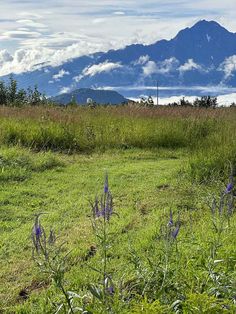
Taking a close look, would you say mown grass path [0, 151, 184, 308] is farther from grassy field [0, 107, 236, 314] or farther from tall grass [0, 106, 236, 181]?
tall grass [0, 106, 236, 181]

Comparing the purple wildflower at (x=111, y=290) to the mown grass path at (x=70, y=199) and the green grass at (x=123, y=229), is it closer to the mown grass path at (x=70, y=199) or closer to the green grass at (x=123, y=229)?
the green grass at (x=123, y=229)

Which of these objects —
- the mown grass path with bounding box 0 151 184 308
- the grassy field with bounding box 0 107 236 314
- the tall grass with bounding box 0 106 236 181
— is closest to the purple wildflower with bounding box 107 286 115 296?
the grassy field with bounding box 0 107 236 314

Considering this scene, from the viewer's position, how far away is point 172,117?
13266mm

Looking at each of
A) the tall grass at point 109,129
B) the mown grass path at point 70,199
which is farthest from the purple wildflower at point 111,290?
the tall grass at point 109,129

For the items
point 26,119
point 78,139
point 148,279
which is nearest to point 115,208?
point 148,279

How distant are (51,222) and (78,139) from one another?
550cm

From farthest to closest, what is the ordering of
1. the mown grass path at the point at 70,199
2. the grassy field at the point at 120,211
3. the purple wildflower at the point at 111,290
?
1. the mown grass path at the point at 70,199
2. the grassy field at the point at 120,211
3. the purple wildflower at the point at 111,290

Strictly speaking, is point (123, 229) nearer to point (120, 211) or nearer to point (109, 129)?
point (120, 211)

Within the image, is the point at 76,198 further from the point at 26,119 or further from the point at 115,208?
the point at 26,119

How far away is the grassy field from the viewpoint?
8.59 ft

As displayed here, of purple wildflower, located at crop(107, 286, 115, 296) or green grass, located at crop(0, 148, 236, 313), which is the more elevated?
purple wildflower, located at crop(107, 286, 115, 296)

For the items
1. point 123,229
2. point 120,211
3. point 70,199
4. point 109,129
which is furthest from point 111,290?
point 109,129

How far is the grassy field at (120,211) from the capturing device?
262cm

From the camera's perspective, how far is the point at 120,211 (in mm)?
5977
